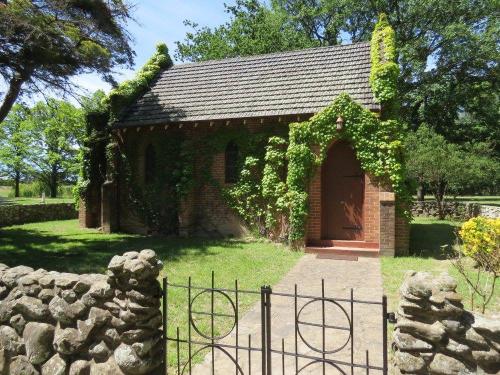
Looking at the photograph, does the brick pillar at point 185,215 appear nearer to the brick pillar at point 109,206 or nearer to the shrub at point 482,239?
the brick pillar at point 109,206

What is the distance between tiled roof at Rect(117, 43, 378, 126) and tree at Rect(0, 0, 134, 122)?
8.28ft

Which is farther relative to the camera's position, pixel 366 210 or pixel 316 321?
pixel 366 210

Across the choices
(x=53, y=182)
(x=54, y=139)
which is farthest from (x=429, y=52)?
(x=53, y=182)

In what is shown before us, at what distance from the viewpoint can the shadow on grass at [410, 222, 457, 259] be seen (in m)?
11.4

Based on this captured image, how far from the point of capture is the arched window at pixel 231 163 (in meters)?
14.1

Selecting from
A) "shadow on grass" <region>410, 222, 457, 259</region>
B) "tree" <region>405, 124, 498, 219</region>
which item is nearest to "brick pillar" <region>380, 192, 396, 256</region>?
"shadow on grass" <region>410, 222, 457, 259</region>

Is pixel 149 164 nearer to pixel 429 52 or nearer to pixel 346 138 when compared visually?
pixel 346 138

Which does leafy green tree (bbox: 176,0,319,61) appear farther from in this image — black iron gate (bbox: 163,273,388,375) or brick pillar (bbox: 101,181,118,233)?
black iron gate (bbox: 163,273,388,375)

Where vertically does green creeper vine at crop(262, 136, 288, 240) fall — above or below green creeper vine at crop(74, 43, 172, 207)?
below

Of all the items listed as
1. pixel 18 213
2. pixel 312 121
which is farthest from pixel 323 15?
pixel 18 213

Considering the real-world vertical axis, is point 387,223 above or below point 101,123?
below

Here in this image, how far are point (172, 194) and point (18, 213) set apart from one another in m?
10.4

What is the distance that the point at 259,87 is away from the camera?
14.8 metres

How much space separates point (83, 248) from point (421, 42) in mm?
27270
